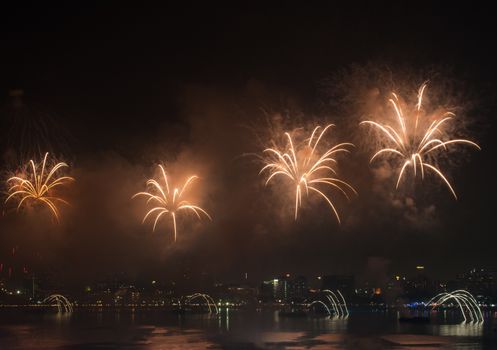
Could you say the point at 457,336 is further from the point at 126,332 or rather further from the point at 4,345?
the point at 4,345

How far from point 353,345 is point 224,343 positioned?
10636 mm

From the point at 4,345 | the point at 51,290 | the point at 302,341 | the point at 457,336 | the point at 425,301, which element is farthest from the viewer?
the point at 51,290

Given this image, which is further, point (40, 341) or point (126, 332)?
point (126, 332)

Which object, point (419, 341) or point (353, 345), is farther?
point (419, 341)

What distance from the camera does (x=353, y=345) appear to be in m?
58.9

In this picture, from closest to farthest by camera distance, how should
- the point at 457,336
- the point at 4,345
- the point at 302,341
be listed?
the point at 4,345 → the point at 302,341 → the point at 457,336

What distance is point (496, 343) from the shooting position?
2427 inches

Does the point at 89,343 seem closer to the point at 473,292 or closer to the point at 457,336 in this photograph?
the point at 457,336

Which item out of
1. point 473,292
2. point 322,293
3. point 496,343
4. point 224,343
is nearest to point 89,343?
point 224,343

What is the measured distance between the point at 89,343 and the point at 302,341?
18.2 metres

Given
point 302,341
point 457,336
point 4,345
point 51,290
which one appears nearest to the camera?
point 4,345

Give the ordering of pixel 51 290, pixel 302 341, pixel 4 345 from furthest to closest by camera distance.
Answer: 1. pixel 51 290
2. pixel 302 341
3. pixel 4 345

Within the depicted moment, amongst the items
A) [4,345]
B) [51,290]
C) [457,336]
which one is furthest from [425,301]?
[4,345]

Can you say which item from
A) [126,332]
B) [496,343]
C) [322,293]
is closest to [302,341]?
[496,343]
